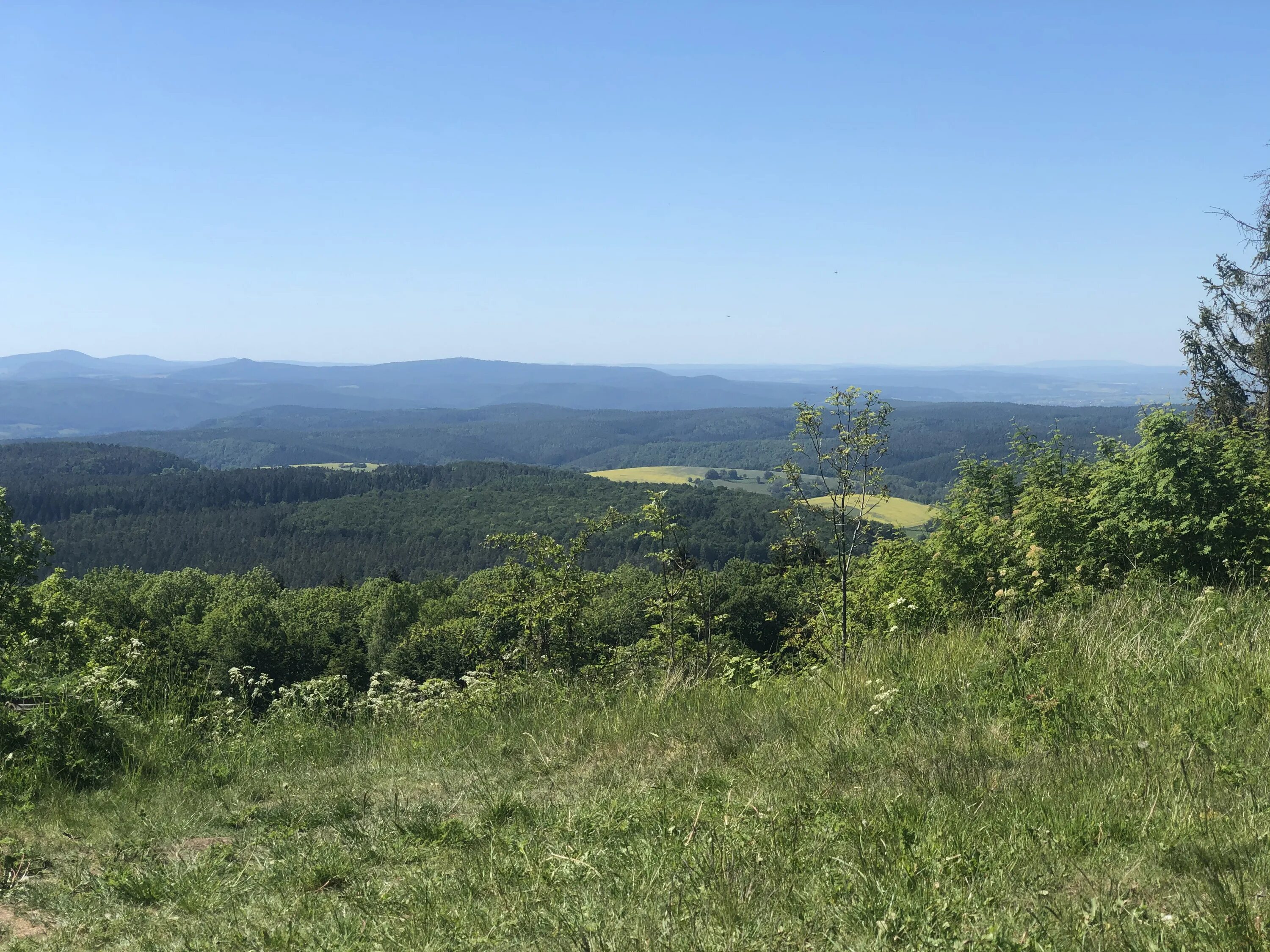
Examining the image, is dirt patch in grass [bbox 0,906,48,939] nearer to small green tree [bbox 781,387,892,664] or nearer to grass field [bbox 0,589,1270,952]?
grass field [bbox 0,589,1270,952]

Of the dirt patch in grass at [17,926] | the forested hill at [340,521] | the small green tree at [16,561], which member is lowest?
the forested hill at [340,521]

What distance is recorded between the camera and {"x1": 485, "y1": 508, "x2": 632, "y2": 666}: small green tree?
1636cm

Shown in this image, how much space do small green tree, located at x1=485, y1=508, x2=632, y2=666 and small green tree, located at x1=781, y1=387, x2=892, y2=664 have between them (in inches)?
218

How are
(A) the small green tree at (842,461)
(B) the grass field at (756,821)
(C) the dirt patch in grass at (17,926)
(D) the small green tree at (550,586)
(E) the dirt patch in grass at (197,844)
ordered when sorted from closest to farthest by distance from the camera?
(B) the grass field at (756,821) < (C) the dirt patch in grass at (17,926) < (E) the dirt patch in grass at (197,844) < (A) the small green tree at (842,461) < (D) the small green tree at (550,586)

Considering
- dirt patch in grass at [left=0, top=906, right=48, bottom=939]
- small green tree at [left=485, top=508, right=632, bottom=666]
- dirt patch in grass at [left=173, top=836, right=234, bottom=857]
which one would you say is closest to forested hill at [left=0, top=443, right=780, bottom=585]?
small green tree at [left=485, top=508, right=632, bottom=666]

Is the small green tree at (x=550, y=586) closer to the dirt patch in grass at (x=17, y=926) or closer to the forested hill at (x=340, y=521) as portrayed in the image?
the dirt patch in grass at (x=17, y=926)

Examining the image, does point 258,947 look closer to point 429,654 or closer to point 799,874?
point 799,874

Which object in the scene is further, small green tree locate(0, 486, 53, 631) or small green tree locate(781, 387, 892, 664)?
small green tree locate(0, 486, 53, 631)

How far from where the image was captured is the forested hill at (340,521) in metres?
130

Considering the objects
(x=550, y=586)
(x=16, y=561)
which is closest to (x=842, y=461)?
(x=550, y=586)

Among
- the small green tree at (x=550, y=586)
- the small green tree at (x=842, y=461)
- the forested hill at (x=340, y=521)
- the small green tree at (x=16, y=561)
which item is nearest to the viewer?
the small green tree at (x=842, y=461)

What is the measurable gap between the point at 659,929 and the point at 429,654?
48.8m

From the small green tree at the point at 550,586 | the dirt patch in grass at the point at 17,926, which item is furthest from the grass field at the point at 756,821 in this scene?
the small green tree at the point at 550,586

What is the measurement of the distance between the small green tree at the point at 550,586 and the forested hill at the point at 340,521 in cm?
8695
